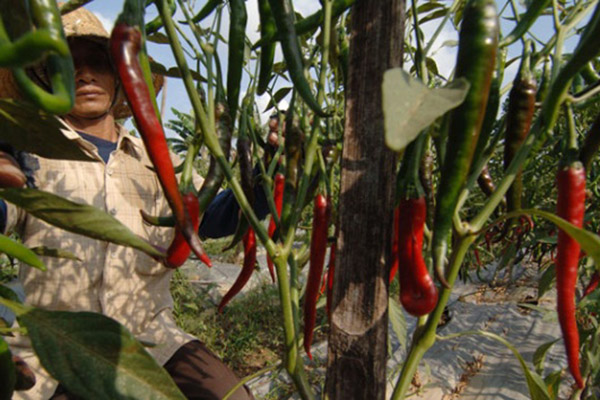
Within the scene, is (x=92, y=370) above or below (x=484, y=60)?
below

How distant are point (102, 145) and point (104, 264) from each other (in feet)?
1.19

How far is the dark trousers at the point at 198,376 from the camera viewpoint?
1.08 m

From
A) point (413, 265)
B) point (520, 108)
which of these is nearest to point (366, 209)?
point (413, 265)

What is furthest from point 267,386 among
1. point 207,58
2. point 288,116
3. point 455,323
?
point 207,58

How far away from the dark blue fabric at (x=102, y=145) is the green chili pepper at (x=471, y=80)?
116 centimetres

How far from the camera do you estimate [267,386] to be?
2.11 meters

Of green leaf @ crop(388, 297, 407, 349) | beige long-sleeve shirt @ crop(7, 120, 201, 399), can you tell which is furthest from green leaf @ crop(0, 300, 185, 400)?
beige long-sleeve shirt @ crop(7, 120, 201, 399)

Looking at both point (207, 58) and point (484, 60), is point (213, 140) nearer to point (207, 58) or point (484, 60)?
point (207, 58)

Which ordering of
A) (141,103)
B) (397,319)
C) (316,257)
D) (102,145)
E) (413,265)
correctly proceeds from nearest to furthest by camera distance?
(141,103), (413,265), (316,257), (397,319), (102,145)

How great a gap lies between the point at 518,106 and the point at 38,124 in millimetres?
395

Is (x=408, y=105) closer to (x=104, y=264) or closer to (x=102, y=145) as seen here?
(x=104, y=264)

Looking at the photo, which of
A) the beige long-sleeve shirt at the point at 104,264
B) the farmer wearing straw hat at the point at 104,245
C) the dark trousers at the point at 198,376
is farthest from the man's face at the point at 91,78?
the dark trousers at the point at 198,376

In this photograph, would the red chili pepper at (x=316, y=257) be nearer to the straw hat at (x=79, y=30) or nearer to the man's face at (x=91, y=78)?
the straw hat at (x=79, y=30)

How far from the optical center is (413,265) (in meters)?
0.41
